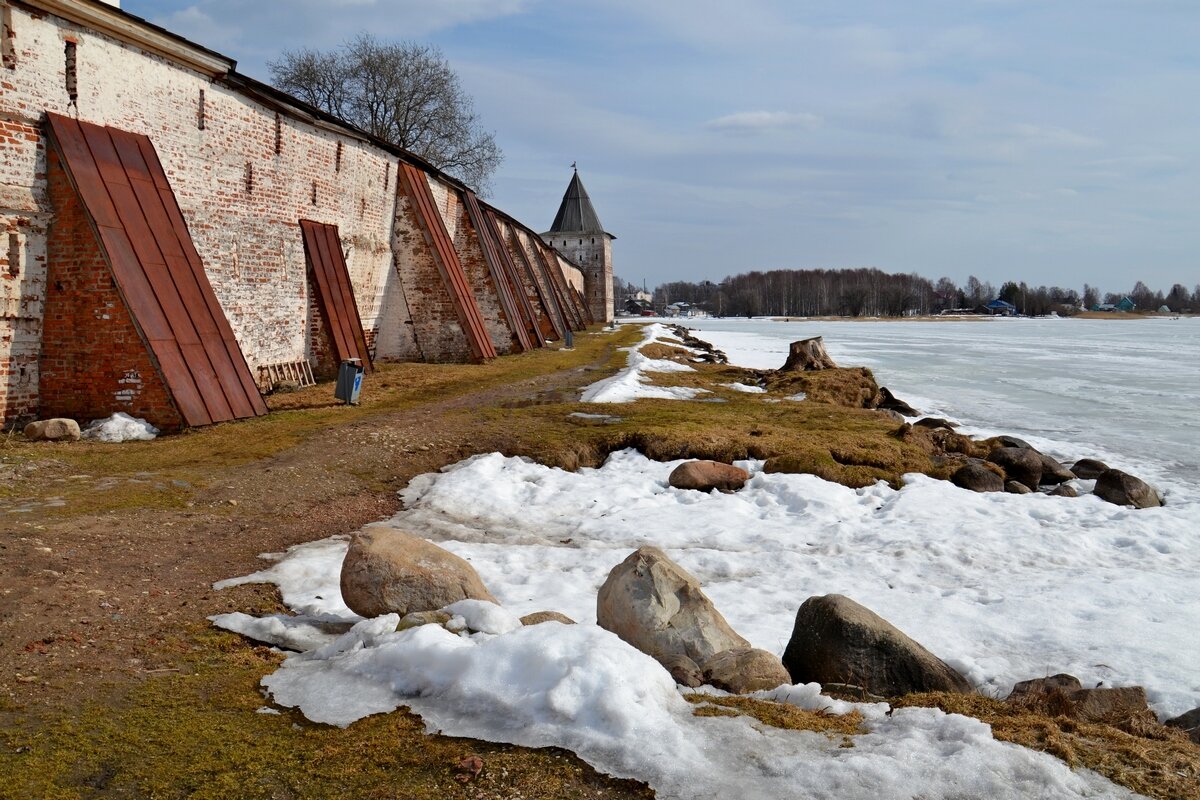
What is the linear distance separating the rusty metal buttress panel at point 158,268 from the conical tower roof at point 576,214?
47866 mm

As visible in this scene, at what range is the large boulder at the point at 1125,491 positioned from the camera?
27.5 ft

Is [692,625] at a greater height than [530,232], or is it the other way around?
[530,232]

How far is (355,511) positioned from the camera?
6.83 meters

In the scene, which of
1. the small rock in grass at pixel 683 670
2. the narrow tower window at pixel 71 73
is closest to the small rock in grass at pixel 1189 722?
the small rock in grass at pixel 683 670

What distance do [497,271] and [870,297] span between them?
103333mm

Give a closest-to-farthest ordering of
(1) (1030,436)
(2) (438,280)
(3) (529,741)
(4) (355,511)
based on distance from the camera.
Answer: (3) (529,741) → (4) (355,511) → (1) (1030,436) → (2) (438,280)

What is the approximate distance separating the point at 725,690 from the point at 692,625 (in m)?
0.50

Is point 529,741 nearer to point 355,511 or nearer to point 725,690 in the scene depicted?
point 725,690

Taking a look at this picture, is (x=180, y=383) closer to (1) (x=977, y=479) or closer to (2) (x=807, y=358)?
(1) (x=977, y=479)

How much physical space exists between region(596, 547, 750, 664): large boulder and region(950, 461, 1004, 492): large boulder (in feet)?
18.6

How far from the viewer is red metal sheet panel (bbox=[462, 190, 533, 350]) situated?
21094 mm

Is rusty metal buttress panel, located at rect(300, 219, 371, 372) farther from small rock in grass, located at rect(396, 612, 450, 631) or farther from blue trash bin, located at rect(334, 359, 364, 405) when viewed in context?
small rock in grass, located at rect(396, 612, 450, 631)

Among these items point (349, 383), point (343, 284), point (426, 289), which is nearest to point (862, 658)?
point (349, 383)

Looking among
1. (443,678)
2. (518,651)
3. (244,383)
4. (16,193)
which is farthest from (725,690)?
(16,193)
